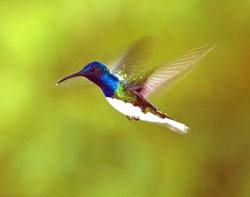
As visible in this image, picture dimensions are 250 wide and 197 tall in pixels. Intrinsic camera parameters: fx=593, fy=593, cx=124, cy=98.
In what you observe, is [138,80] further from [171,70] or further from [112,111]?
[112,111]

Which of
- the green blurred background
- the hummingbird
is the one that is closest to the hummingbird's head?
the hummingbird

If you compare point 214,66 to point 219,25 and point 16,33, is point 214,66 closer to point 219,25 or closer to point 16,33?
point 219,25

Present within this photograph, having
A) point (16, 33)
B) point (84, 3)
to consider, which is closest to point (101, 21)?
point (84, 3)

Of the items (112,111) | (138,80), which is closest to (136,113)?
(138,80)

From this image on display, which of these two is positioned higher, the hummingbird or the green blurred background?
the green blurred background

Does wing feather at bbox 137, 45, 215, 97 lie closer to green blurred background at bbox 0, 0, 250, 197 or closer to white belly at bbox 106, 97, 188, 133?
white belly at bbox 106, 97, 188, 133

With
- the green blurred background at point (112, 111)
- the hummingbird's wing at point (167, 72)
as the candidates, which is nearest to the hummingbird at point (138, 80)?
the hummingbird's wing at point (167, 72)

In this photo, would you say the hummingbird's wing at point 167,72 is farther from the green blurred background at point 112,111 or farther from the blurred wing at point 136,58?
the green blurred background at point 112,111

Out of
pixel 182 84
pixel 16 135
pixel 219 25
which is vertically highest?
pixel 219 25
